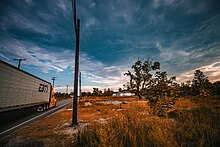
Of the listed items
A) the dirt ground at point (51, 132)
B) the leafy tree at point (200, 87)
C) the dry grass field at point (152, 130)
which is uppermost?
the leafy tree at point (200, 87)

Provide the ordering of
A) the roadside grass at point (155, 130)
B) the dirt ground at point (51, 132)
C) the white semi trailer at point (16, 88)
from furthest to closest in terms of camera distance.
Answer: the white semi trailer at point (16, 88) < the dirt ground at point (51, 132) < the roadside grass at point (155, 130)

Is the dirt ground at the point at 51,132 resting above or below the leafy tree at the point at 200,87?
below

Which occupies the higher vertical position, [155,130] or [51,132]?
[155,130]

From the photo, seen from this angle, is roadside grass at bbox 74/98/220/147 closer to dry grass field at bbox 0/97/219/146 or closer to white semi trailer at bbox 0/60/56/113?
dry grass field at bbox 0/97/219/146

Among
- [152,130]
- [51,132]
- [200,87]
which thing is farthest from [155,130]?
[51,132]

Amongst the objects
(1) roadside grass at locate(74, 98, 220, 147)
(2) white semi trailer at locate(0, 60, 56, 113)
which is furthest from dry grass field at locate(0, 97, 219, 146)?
(2) white semi trailer at locate(0, 60, 56, 113)

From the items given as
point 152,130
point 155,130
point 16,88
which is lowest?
point 152,130

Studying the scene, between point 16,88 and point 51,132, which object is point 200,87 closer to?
point 51,132

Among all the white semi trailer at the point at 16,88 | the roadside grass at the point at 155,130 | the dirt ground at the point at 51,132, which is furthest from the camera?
the white semi trailer at the point at 16,88

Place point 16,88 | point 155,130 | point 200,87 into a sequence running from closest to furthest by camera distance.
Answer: point 155,130
point 200,87
point 16,88

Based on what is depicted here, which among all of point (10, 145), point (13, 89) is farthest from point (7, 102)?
point (10, 145)

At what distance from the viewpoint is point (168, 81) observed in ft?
18.5

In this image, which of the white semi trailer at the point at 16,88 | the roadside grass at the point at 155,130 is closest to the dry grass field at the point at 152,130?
the roadside grass at the point at 155,130

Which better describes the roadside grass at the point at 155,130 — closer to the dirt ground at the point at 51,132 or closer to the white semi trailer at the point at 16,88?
the dirt ground at the point at 51,132
